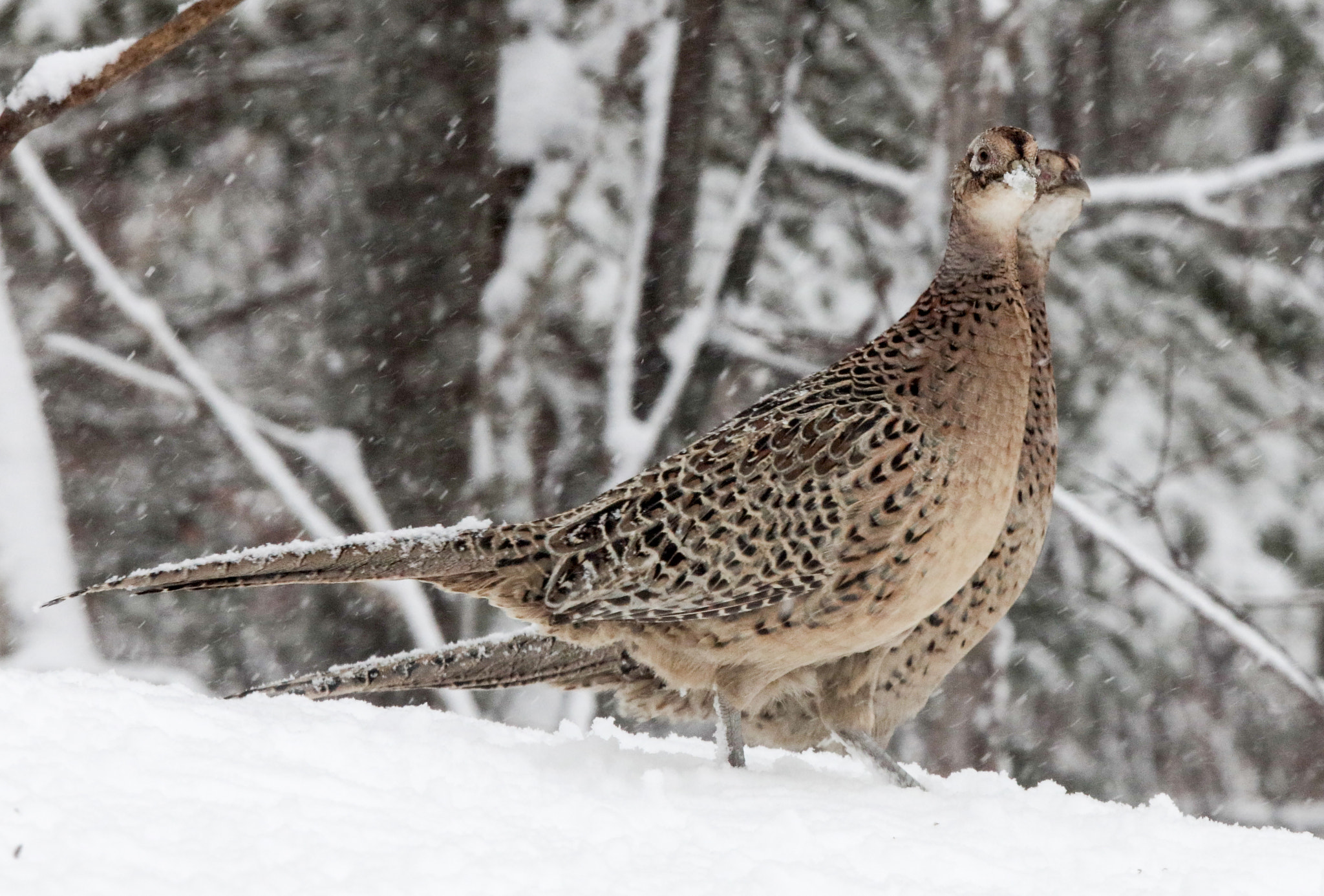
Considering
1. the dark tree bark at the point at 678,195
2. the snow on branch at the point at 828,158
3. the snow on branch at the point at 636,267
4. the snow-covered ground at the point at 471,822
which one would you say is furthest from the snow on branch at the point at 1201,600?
the snow-covered ground at the point at 471,822

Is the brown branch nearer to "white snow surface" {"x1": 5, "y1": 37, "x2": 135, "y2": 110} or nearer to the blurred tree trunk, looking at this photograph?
"white snow surface" {"x1": 5, "y1": 37, "x2": 135, "y2": 110}

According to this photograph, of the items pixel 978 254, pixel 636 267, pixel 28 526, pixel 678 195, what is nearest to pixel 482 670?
pixel 978 254

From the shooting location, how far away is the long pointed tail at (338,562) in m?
3.01

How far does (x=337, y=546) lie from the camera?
3201 mm

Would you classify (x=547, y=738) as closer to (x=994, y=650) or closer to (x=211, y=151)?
(x=994, y=650)

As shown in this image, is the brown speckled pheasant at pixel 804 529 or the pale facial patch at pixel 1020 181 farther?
the pale facial patch at pixel 1020 181

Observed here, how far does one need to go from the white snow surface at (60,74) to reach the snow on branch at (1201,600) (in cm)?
349

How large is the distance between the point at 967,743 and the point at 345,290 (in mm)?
3305

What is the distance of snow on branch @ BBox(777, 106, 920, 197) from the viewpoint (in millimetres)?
6203

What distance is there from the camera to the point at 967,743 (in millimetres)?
6348

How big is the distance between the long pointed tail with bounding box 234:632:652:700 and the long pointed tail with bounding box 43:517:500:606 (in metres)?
0.32

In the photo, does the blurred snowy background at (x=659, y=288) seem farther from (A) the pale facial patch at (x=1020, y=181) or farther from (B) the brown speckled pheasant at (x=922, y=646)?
(A) the pale facial patch at (x=1020, y=181)

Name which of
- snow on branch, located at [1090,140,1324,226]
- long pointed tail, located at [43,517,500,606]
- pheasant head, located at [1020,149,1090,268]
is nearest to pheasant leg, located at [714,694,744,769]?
long pointed tail, located at [43,517,500,606]

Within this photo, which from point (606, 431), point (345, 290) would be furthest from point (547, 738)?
point (345, 290)
